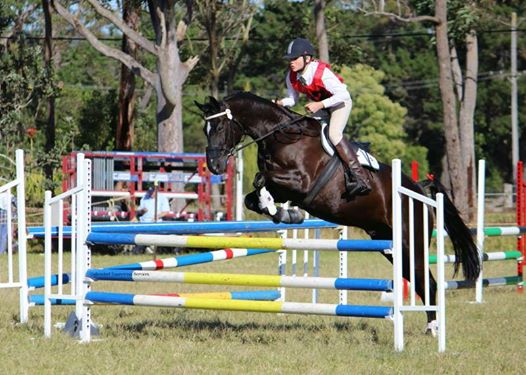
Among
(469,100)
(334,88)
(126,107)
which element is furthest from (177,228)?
(469,100)

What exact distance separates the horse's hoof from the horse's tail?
46.0 inches

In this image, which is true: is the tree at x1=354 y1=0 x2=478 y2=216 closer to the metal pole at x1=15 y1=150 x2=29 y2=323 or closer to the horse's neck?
the horse's neck

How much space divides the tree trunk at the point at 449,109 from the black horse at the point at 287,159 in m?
14.9

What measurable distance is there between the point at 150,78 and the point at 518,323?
659 inches

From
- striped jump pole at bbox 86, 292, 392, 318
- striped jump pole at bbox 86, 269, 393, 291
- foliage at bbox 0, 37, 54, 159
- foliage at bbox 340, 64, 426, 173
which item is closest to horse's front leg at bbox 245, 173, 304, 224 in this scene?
striped jump pole at bbox 86, 269, 393, 291

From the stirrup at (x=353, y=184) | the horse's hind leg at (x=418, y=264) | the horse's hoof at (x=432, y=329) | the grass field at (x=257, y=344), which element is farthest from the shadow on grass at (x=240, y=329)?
the stirrup at (x=353, y=184)

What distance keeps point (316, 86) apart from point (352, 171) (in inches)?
31.5

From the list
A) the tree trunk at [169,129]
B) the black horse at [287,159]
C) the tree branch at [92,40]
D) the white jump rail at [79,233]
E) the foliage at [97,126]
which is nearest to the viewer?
the white jump rail at [79,233]

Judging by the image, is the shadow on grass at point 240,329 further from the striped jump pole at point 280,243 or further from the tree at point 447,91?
the tree at point 447,91

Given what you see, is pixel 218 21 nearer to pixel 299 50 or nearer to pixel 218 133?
pixel 299 50

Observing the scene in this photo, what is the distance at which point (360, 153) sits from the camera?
30.2 ft

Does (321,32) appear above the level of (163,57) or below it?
above

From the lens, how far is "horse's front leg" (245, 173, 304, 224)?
8.70 m

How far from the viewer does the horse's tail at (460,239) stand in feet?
33.0
